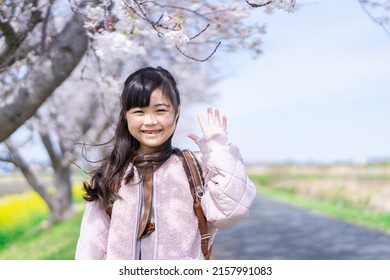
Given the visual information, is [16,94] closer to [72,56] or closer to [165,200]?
[72,56]

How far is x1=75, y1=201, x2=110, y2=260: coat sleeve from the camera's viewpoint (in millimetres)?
2529

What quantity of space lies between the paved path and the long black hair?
515 centimetres

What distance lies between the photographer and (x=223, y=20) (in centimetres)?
445

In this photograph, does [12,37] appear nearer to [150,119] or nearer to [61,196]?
[150,119]

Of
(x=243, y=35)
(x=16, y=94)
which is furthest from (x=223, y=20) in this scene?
(x=16, y=94)

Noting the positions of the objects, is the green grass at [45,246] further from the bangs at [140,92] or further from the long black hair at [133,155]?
the bangs at [140,92]

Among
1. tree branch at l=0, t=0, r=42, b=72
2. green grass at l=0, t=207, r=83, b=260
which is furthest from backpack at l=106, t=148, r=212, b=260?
green grass at l=0, t=207, r=83, b=260

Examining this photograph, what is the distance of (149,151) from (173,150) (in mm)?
115

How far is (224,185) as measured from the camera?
90.5 inches

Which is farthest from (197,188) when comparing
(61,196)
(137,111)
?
(61,196)

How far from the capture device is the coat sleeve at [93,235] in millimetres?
2529

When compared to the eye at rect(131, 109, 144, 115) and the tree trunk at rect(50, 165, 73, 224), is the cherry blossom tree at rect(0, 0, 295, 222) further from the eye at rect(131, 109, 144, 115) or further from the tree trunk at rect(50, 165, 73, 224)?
the tree trunk at rect(50, 165, 73, 224)

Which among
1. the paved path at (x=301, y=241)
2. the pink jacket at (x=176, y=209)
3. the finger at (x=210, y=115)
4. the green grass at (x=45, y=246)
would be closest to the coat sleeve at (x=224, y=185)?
the pink jacket at (x=176, y=209)

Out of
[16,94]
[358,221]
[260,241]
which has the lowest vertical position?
[358,221]
